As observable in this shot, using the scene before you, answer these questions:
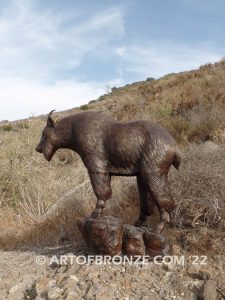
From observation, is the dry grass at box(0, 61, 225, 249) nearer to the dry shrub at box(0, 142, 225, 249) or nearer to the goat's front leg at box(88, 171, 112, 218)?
the dry shrub at box(0, 142, 225, 249)

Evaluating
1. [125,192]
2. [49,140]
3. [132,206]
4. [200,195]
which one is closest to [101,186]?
[49,140]

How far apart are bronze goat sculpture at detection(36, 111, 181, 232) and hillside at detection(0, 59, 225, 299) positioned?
60 centimetres

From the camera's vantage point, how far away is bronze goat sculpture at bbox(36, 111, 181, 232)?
13.3 ft

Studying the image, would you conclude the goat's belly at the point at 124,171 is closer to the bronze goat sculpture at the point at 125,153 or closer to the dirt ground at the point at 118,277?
the bronze goat sculpture at the point at 125,153

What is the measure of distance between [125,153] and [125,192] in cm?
228

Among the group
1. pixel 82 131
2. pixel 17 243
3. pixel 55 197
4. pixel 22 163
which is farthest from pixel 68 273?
pixel 22 163

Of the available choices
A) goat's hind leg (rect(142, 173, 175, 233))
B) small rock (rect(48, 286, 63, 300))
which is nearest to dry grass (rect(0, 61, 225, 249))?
goat's hind leg (rect(142, 173, 175, 233))

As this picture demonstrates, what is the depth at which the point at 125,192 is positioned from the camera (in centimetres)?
635

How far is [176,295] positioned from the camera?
11.8 feet

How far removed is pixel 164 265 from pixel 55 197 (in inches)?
158

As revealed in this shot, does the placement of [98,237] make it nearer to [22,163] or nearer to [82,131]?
[82,131]

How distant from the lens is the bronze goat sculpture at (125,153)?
407cm

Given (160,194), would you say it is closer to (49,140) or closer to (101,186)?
(101,186)

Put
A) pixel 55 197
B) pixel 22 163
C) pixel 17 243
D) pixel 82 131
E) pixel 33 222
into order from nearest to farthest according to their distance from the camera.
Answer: pixel 82 131, pixel 17 243, pixel 33 222, pixel 55 197, pixel 22 163
